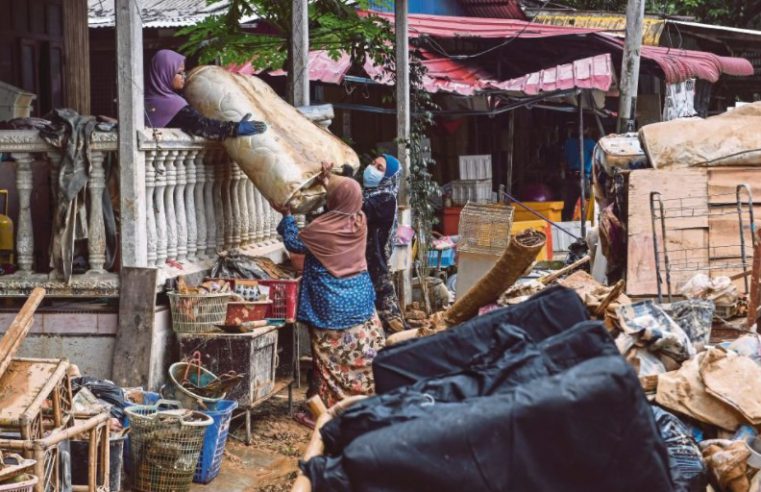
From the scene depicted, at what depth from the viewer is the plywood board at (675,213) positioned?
324 inches

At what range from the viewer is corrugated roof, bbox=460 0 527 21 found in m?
23.4

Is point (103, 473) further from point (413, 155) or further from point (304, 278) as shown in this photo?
point (413, 155)

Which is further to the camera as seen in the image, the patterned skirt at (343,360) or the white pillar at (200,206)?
the white pillar at (200,206)

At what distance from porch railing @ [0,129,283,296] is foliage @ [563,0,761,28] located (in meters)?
18.4

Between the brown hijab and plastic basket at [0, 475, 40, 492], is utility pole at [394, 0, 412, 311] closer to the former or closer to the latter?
the brown hijab

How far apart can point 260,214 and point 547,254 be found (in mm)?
6809

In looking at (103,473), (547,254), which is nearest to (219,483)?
(103,473)

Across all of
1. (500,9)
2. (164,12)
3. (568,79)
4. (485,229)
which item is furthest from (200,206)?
(500,9)

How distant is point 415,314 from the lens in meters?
12.1

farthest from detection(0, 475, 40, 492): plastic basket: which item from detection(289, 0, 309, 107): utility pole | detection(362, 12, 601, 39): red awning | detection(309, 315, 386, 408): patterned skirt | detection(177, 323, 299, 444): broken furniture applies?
detection(362, 12, 601, 39): red awning

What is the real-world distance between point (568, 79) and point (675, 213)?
27.0 ft

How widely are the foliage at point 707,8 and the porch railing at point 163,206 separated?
18375 millimetres

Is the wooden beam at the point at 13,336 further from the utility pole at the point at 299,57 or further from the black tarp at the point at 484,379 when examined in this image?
the utility pole at the point at 299,57

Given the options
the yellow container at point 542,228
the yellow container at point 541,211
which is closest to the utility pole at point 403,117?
the yellow container at point 542,228
